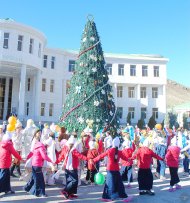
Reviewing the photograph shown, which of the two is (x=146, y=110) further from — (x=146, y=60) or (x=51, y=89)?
(x=51, y=89)

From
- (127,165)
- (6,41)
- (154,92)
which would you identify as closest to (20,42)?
(6,41)

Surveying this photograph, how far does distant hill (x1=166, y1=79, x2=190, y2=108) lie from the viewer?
129 meters

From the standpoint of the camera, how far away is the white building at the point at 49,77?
25.3 meters

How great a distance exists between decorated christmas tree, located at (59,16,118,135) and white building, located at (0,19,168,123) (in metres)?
13.1

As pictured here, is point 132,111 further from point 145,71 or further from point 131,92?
point 145,71

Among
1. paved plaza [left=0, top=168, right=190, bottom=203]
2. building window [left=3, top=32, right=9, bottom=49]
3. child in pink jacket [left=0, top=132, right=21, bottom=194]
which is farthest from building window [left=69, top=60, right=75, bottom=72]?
child in pink jacket [left=0, top=132, right=21, bottom=194]

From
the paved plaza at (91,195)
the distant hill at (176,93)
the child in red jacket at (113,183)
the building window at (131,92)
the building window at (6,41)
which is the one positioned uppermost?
the distant hill at (176,93)

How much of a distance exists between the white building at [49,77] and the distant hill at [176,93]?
296ft

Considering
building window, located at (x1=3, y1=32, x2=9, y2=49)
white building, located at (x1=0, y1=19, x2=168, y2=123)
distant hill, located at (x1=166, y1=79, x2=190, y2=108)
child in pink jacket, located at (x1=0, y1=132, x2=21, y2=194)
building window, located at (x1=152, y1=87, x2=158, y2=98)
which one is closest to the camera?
child in pink jacket, located at (x1=0, y1=132, x2=21, y2=194)

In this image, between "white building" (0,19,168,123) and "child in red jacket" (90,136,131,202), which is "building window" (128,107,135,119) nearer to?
"white building" (0,19,168,123)

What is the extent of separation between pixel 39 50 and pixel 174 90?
130786mm

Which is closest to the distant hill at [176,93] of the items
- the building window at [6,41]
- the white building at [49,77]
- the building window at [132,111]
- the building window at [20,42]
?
the white building at [49,77]

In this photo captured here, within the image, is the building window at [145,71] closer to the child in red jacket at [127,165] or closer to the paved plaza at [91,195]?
the child in red jacket at [127,165]

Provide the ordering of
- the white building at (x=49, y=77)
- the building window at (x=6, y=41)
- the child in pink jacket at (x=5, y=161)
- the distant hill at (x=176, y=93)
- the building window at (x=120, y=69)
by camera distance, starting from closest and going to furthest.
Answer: the child in pink jacket at (x=5, y=161) → the building window at (x=6, y=41) → the white building at (x=49, y=77) → the building window at (x=120, y=69) → the distant hill at (x=176, y=93)
